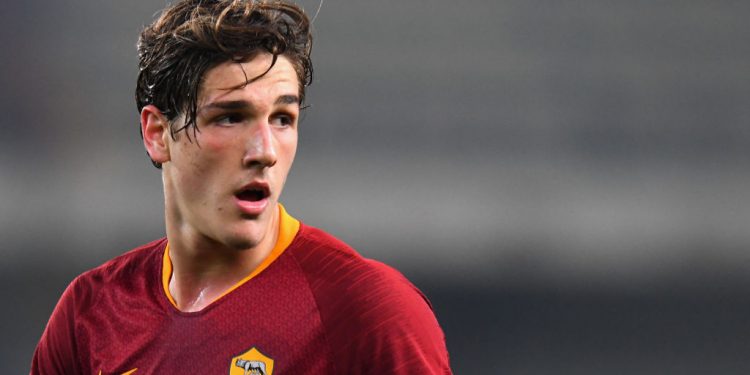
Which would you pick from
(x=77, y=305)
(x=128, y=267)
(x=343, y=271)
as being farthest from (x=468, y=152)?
(x=343, y=271)

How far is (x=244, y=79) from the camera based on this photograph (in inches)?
81.6

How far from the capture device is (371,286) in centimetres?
205

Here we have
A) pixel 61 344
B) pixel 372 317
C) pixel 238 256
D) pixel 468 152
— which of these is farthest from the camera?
pixel 468 152

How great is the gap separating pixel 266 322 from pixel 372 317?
26 cm

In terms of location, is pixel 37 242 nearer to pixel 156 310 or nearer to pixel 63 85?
pixel 63 85

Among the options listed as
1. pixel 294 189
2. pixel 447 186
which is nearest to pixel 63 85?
pixel 294 189

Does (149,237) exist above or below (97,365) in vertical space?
below

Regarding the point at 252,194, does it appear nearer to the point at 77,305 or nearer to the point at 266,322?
the point at 266,322

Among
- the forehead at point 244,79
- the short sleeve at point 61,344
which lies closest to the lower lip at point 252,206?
the forehead at point 244,79

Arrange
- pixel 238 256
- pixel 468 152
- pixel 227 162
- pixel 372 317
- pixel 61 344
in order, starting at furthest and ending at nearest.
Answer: pixel 468 152 < pixel 61 344 < pixel 238 256 < pixel 227 162 < pixel 372 317

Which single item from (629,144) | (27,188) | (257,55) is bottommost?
(27,188)

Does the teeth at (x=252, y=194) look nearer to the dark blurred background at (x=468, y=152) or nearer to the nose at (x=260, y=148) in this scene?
the nose at (x=260, y=148)

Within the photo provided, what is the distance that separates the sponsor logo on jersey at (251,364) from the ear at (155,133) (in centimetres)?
48

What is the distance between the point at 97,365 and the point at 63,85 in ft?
17.0
